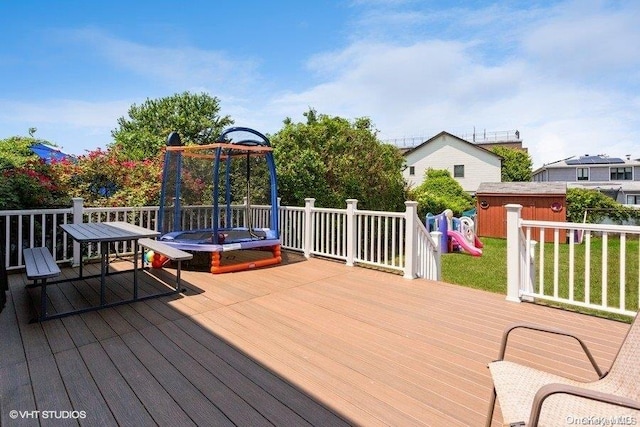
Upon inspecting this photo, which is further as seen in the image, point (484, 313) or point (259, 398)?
point (484, 313)

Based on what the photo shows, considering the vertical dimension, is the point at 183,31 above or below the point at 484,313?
above

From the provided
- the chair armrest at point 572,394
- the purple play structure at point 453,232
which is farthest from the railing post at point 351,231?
the purple play structure at point 453,232

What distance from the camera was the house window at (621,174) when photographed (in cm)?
3050

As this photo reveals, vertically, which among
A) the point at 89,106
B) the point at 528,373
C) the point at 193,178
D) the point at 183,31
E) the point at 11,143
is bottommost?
the point at 528,373

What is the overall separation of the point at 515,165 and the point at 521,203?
762 inches

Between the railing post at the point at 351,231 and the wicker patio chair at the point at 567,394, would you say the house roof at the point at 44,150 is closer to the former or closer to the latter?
the railing post at the point at 351,231

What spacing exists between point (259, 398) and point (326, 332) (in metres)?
1.08

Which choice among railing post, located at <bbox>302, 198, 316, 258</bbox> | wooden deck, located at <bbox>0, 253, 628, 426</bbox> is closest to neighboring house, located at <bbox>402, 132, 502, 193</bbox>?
railing post, located at <bbox>302, 198, 316, 258</bbox>

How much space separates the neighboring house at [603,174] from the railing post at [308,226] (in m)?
30.7

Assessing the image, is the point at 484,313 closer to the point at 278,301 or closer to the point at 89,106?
the point at 278,301

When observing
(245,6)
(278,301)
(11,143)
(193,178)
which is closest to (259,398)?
(278,301)

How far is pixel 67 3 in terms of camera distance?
22.8 ft

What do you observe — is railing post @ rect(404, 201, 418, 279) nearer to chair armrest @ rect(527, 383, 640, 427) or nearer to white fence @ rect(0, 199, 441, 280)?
white fence @ rect(0, 199, 441, 280)

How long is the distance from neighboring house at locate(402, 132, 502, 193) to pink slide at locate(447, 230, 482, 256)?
1403 centimetres
